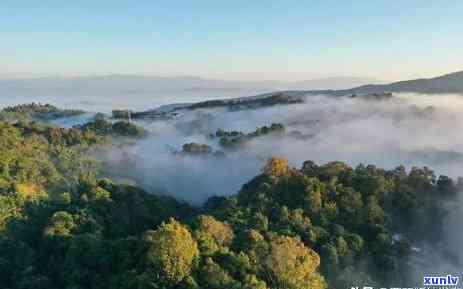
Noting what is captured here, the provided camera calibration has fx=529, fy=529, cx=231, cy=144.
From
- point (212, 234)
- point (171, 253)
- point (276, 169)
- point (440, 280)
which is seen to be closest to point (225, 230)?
point (212, 234)

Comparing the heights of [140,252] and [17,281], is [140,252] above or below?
above

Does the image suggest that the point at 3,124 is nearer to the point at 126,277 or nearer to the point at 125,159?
the point at 125,159

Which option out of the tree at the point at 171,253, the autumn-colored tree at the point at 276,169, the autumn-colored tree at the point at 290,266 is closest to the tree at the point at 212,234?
the tree at the point at 171,253

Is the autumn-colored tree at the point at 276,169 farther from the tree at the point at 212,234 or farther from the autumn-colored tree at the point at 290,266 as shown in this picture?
the autumn-colored tree at the point at 290,266

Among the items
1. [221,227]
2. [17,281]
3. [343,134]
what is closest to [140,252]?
[221,227]

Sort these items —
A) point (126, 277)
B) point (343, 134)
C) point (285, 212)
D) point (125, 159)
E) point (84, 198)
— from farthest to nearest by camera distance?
point (343, 134) → point (125, 159) → point (84, 198) → point (285, 212) → point (126, 277)

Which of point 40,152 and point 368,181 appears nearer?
point 368,181

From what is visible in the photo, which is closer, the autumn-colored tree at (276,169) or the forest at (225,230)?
the forest at (225,230)

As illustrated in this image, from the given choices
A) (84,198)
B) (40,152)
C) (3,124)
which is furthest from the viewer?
(3,124)
